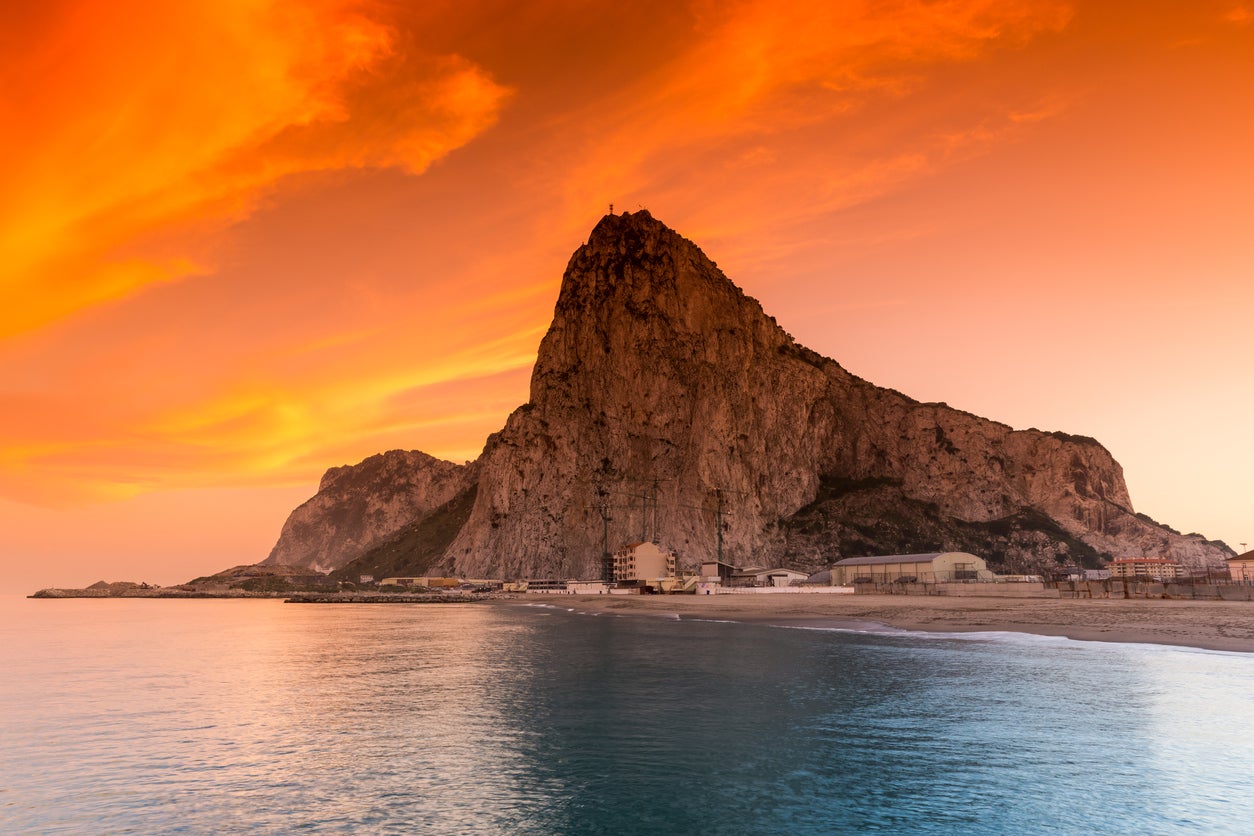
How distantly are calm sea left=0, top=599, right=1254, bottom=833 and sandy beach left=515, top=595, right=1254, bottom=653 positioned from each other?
9258mm

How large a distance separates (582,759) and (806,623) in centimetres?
6421

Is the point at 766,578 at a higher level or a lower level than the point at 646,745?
lower

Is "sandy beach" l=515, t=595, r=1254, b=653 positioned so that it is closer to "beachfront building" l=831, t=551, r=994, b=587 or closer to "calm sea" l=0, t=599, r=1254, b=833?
"calm sea" l=0, t=599, r=1254, b=833

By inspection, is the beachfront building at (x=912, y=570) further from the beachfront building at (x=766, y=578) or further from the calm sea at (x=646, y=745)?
the calm sea at (x=646, y=745)

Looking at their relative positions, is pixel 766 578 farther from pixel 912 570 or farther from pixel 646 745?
pixel 646 745


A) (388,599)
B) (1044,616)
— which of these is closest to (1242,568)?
(1044,616)

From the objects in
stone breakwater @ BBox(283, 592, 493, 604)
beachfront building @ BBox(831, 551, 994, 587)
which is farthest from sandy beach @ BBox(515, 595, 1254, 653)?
stone breakwater @ BBox(283, 592, 493, 604)

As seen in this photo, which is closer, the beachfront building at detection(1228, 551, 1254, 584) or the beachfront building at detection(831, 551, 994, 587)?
the beachfront building at detection(1228, 551, 1254, 584)

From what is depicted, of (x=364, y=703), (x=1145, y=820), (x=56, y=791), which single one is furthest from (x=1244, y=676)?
Answer: (x=56, y=791)

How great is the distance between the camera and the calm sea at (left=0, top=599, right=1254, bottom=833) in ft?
57.8

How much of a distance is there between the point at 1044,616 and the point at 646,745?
196 ft

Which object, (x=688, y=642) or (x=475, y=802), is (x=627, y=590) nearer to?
(x=688, y=642)

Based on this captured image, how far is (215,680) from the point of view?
42.7 metres

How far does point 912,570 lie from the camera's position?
149250 mm
